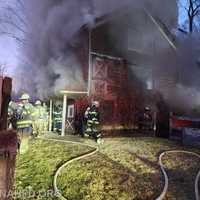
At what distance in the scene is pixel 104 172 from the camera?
20.7 ft

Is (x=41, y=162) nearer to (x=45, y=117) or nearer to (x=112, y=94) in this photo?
(x=112, y=94)

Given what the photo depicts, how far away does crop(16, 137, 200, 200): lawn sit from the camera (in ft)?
17.9

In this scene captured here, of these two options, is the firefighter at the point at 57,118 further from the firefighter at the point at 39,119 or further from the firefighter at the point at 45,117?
the firefighter at the point at 39,119

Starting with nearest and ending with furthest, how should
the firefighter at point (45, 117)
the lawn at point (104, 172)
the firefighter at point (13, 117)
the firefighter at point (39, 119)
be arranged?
the lawn at point (104, 172) < the firefighter at point (13, 117) < the firefighter at point (39, 119) < the firefighter at point (45, 117)

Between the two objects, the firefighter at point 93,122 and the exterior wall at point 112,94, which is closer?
the firefighter at point 93,122

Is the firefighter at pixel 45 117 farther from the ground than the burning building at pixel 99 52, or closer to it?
closer to it

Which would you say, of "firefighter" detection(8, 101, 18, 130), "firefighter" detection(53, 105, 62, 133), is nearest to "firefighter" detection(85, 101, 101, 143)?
"firefighter" detection(8, 101, 18, 130)

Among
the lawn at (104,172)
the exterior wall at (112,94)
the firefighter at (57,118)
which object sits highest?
the exterior wall at (112,94)

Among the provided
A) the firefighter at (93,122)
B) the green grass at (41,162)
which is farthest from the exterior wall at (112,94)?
the green grass at (41,162)

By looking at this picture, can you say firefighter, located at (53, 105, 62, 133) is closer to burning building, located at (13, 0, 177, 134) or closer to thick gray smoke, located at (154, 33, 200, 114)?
burning building, located at (13, 0, 177, 134)

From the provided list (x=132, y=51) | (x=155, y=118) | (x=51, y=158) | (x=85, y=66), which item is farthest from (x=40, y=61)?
(x=51, y=158)

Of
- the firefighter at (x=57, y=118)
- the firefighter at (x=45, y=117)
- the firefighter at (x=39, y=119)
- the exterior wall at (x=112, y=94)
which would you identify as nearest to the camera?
the firefighter at (x=39, y=119)

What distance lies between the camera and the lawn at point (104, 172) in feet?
17.9

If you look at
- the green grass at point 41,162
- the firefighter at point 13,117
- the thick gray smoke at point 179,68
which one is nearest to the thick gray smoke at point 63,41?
the firefighter at point 13,117
